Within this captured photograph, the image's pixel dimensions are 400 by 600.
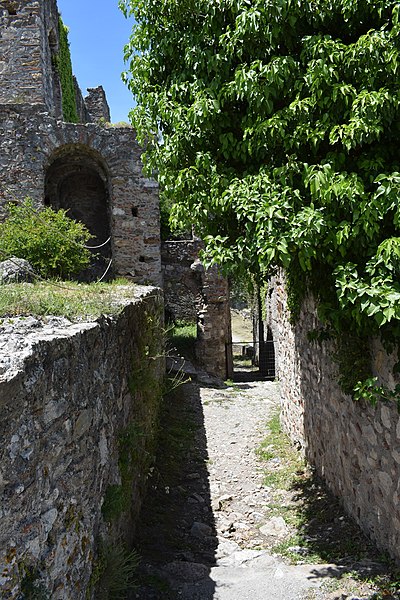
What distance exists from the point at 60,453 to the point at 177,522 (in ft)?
9.69

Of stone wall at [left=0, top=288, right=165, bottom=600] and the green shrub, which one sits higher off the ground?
the green shrub

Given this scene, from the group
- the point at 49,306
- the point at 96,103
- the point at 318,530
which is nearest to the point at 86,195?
the point at 96,103

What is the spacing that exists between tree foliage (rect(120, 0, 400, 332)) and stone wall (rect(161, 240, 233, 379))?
32.1 ft

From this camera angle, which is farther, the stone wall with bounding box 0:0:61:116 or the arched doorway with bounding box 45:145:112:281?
the stone wall with bounding box 0:0:61:116

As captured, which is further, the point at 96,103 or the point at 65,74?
the point at 96,103

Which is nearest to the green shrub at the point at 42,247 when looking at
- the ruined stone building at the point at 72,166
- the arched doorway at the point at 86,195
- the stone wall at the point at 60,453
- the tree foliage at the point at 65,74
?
the ruined stone building at the point at 72,166

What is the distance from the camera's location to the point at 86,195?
12.8 m

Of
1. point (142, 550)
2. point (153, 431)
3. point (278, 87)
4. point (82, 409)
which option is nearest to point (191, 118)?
point (278, 87)

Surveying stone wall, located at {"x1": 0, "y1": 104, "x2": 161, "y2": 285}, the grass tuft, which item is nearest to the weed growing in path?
the grass tuft

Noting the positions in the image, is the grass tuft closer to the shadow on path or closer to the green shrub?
the shadow on path

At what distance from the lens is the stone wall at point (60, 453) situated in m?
2.12

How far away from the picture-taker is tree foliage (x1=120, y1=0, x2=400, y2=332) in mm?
3365

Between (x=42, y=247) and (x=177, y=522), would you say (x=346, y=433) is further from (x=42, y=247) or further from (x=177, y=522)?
(x=42, y=247)

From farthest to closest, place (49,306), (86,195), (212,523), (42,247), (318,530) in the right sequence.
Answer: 1. (86,195)
2. (42,247)
3. (212,523)
4. (318,530)
5. (49,306)
